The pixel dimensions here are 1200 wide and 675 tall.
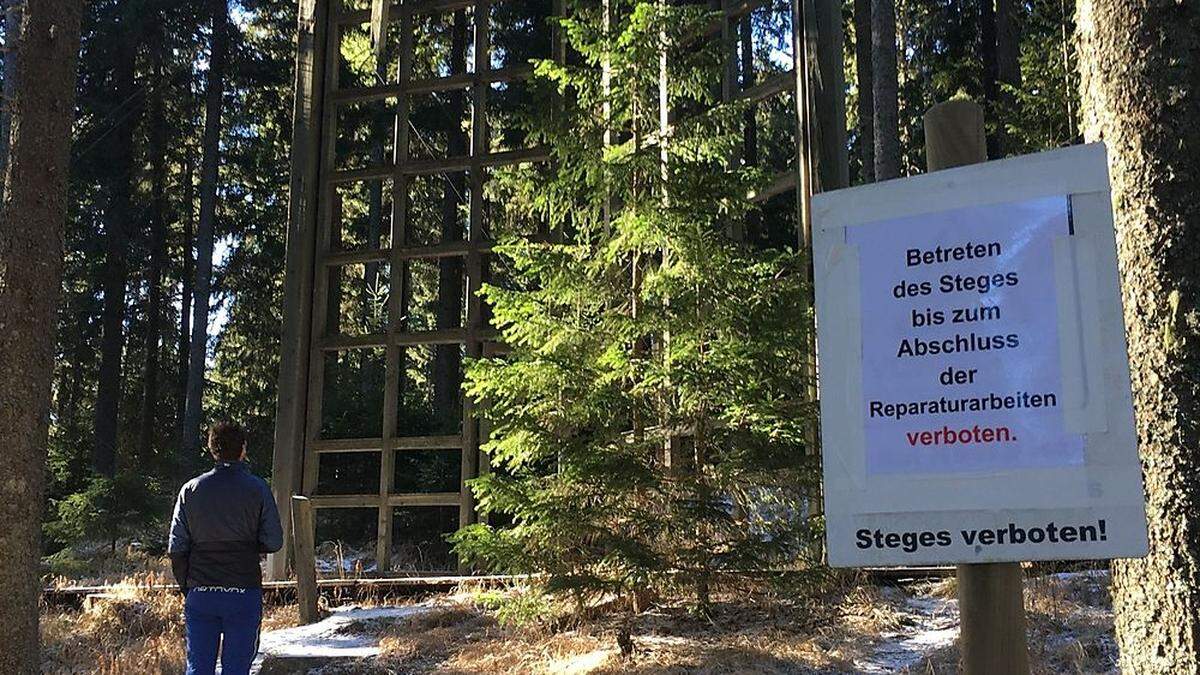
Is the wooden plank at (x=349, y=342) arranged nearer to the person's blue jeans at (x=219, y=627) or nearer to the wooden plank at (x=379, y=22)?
the wooden plank at (x=379, y=22)

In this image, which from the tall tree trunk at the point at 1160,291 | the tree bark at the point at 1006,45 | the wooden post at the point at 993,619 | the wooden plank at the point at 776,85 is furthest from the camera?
the tree bark at the point at 1006,45

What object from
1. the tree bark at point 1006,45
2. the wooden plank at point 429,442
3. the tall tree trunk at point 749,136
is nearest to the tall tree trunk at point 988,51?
the tree bark at point 1006,45

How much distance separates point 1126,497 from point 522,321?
16.1 feet

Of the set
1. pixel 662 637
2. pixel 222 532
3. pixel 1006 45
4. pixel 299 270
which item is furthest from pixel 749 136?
pixel 222 532

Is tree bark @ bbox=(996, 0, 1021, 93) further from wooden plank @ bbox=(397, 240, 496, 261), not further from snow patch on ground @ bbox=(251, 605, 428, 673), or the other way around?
snow patch on ground @ bbox=(251, 605, 428, 673)

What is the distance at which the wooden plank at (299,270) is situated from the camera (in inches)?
460

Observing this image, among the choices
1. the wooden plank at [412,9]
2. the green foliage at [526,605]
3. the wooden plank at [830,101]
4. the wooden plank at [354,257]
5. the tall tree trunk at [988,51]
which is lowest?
the green foliage at [526,605]

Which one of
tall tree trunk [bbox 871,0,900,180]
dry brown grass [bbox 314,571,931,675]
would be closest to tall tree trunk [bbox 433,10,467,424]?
tall tree trunk [bbox 871,0,900,180]

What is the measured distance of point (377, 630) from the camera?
840 centimetres

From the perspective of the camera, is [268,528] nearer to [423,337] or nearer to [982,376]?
[982,376]

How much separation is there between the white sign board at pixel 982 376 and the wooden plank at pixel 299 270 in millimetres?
9849

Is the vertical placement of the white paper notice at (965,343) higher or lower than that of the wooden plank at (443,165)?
lower

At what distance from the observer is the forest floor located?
623 cm

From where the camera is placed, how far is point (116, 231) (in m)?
24.0
